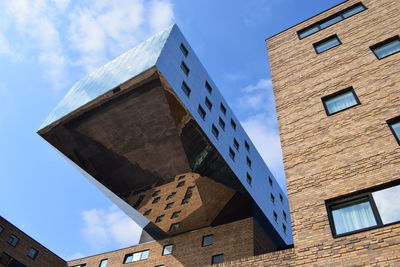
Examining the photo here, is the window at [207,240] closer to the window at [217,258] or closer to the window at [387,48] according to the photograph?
the window at [217,258]

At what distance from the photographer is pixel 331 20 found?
693 inches

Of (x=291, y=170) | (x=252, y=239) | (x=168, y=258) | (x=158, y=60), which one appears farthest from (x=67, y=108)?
(x=291, y=170)

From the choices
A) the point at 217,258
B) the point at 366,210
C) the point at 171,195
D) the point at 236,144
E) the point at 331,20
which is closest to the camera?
the point at 366,210

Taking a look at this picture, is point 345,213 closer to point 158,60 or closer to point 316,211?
point 316,211

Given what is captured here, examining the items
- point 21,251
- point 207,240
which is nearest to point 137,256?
point 207,240

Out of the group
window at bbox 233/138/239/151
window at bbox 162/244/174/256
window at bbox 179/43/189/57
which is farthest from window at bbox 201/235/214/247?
window at bbox 179/43/189/57

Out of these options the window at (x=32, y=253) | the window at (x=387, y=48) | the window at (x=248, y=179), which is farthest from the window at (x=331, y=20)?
the window at (x=32, y=253)

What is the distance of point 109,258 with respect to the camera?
29641mm

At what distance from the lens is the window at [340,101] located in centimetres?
1196

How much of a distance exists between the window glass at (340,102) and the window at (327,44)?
376cm

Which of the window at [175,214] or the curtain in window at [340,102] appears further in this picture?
the window at [175,214]

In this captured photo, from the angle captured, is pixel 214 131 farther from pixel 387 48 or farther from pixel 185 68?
pixel 387 48

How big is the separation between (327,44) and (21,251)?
93.5 ft

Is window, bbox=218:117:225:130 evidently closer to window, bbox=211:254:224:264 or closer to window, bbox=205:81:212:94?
window, bbox=205:81:212:94
